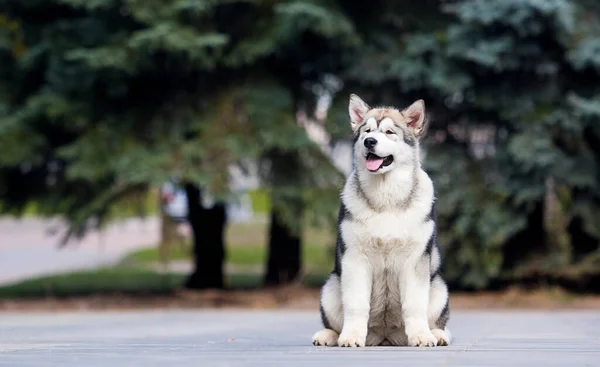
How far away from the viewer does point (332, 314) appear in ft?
25.6

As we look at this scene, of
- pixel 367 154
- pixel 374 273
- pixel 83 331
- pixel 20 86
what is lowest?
pixel 83 331

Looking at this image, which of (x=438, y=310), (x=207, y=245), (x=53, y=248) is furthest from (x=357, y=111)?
(x=53, y=248)

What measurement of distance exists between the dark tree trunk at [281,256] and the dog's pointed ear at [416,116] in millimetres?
9709

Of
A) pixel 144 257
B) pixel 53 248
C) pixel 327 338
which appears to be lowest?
pixel 53 248

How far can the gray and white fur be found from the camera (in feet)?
24.4

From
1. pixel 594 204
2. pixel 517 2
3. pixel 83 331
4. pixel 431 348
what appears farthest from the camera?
pixel 594 204

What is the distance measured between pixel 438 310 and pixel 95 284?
1279 cm

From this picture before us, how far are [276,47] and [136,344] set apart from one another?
741cm

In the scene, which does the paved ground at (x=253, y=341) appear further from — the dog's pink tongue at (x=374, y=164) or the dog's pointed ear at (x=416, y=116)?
the dog's pointed ear at (x=416, y=116)

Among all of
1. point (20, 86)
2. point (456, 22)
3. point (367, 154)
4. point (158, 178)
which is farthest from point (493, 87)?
point (367, 154)

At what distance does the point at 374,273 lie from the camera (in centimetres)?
750

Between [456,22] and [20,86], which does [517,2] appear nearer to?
[456,22]

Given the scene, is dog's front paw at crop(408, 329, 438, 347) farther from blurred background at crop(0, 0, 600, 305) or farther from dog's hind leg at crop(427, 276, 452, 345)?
blurred background at crop(0, 0, 600, 305)

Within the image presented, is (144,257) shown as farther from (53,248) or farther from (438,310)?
(438,310)
